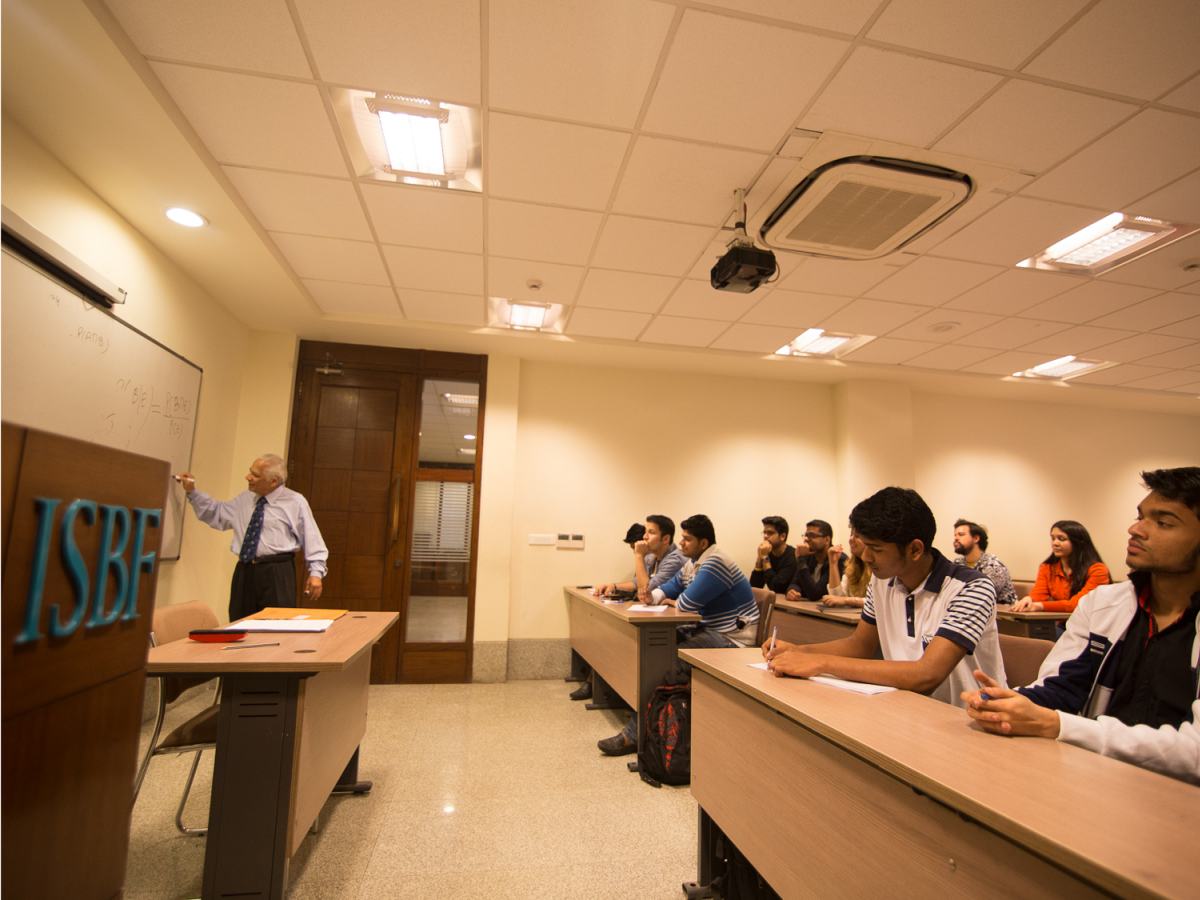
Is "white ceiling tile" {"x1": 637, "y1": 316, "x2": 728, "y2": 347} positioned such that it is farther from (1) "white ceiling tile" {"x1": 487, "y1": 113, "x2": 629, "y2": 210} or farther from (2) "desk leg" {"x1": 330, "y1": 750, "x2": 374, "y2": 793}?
(2) "desk leg" {"x1": 330, "y1": 750, "x2": 374, "y2": 793}

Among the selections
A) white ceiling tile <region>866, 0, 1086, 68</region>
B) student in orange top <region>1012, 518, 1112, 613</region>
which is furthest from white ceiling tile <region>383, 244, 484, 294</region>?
student in orange top <region>1012, 518, 1112, 613</region>

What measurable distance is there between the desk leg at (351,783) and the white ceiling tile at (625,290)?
295 cm

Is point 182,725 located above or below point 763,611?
below

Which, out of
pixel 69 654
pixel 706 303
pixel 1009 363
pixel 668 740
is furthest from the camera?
pixel 1009 363

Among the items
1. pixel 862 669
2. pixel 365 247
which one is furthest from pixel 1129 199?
pixel 365 247

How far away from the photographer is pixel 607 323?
4477 mm

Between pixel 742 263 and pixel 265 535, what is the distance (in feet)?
10.0

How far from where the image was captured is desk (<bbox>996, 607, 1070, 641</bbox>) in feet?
12.1

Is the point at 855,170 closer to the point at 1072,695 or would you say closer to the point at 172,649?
the point at 1072,695

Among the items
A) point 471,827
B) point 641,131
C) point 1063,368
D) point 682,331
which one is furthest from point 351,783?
point 1063,368

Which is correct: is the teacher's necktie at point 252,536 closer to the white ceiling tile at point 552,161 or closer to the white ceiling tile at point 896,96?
the white ceiling tile at point 552,161

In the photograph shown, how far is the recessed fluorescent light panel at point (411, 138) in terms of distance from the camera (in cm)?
230

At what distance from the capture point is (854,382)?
5.73 m

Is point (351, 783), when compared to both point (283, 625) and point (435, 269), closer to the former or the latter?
point (283, 625)
